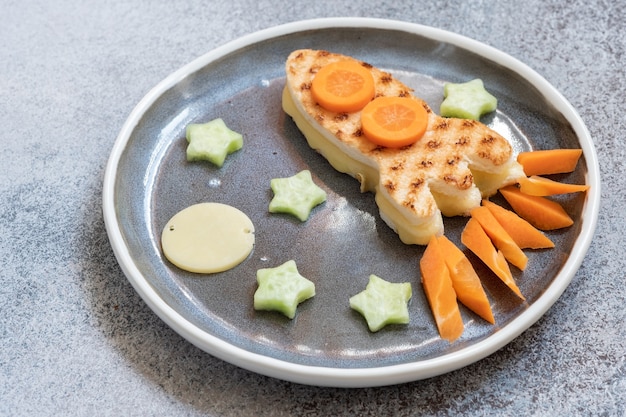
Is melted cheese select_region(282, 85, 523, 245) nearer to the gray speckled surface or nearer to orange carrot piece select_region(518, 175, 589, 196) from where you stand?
orange carrot piece select_region(518, 175, 589, 196)

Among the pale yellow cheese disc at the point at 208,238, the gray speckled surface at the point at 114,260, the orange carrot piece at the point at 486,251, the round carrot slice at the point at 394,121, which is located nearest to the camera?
the gray speckled surface at the point at 114,260

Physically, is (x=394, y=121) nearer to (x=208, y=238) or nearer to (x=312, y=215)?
(x=312, y=215)

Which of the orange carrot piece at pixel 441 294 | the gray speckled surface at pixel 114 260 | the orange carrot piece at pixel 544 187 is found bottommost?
the gray speckled surface at pixel 114 260

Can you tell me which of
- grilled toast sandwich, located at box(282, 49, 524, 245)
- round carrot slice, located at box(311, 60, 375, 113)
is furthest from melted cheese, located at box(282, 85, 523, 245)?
round carrot slice, located at box(311, 60, 375, 113)

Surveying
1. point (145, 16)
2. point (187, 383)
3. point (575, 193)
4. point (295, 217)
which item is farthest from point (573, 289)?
point (145, 16)

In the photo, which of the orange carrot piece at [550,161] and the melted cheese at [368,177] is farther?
the orange carrot piece at [550,161]

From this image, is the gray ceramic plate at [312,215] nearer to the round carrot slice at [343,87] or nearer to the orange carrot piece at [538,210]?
the orange carrot piece at [538,210]

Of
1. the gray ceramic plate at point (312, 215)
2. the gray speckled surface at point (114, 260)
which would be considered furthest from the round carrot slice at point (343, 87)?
the gray speckled surface at point (114, 260)
